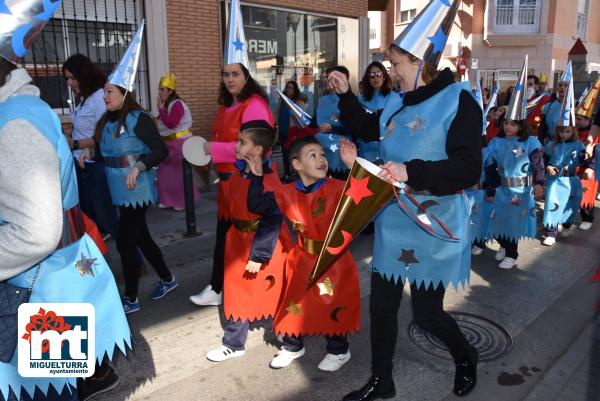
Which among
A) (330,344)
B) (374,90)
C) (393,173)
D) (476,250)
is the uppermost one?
(374,90)

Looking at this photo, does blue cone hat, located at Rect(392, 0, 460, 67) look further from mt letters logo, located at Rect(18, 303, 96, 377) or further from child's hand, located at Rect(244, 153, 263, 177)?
mt letters logo, located at Rect(18, 303, 96, 377)

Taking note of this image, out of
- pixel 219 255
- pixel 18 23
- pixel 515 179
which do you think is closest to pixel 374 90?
pixel 515 179

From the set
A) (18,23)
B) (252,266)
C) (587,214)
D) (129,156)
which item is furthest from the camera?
(587,214)

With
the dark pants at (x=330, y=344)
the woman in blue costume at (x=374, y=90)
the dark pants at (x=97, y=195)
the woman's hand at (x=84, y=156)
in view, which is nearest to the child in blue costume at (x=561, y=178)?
the woman in blue costume at (x=374, y=90)

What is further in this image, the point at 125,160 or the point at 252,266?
the point at 125,160

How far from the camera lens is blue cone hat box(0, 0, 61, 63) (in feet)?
5.40

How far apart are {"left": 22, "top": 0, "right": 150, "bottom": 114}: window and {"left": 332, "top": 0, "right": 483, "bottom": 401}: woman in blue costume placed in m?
7.03

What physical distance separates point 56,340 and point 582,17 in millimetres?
34819

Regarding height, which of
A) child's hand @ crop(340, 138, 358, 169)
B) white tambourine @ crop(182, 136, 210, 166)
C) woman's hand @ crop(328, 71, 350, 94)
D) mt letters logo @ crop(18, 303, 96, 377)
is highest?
woman's hand @ crop(328, 71, 350, 94)

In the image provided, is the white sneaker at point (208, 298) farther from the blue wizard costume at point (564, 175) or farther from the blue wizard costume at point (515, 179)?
the blue wizard costume at point (564, 175)

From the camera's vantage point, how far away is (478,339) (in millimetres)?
3742

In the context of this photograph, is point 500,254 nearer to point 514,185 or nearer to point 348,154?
point 514,185

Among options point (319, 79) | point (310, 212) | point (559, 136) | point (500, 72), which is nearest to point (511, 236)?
point (559, 136)

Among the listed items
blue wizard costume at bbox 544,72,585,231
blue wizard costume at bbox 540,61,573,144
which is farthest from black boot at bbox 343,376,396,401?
blue wizard costume at bbox 540,61,573,144
